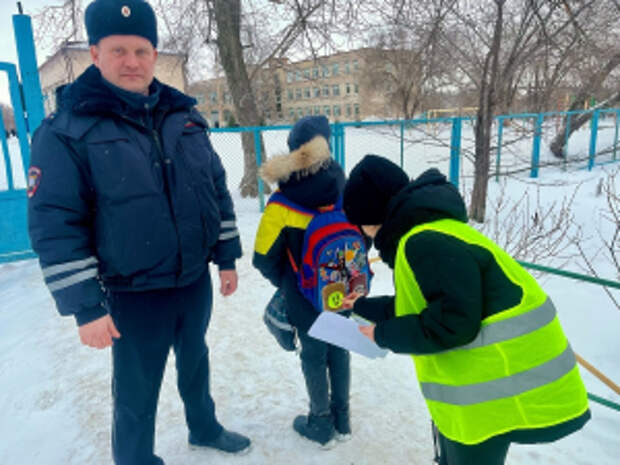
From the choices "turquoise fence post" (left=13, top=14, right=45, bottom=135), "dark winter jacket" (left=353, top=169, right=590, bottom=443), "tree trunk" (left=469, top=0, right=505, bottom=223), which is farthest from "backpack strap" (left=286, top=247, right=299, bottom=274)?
"tree trunk" (left=469, top=0, right=505, bottom=223)

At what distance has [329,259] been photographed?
6.16 feet

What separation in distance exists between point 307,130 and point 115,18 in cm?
85

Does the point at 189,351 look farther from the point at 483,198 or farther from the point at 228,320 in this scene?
the point at 483,198

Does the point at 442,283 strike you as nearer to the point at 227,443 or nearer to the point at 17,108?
the point at 227,443

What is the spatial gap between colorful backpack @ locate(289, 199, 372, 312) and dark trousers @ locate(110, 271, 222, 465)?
1.53 feet

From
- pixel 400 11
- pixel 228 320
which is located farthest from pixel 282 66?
pixel 228 320

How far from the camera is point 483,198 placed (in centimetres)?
660

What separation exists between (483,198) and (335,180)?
5394 mm

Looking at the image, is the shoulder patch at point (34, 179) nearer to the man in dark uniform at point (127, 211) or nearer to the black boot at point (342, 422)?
the man in dark uniform at point (127, 211)

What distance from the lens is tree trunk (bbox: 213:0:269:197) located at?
27.2ft

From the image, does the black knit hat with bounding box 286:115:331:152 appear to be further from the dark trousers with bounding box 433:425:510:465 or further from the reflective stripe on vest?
the dark trousers with bounding box 433:425:510:465

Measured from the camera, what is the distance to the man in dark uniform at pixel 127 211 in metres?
1.44

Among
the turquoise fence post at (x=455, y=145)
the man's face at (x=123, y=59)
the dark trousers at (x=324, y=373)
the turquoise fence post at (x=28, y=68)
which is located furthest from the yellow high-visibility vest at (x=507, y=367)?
the turquoise fence post at (x=455, y=145)

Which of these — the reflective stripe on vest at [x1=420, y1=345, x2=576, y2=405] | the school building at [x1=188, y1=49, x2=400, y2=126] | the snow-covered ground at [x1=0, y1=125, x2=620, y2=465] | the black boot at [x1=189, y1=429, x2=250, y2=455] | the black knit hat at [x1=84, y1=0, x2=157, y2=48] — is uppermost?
the school building at [x1=188, y1=49, x2=400, y2=126]
